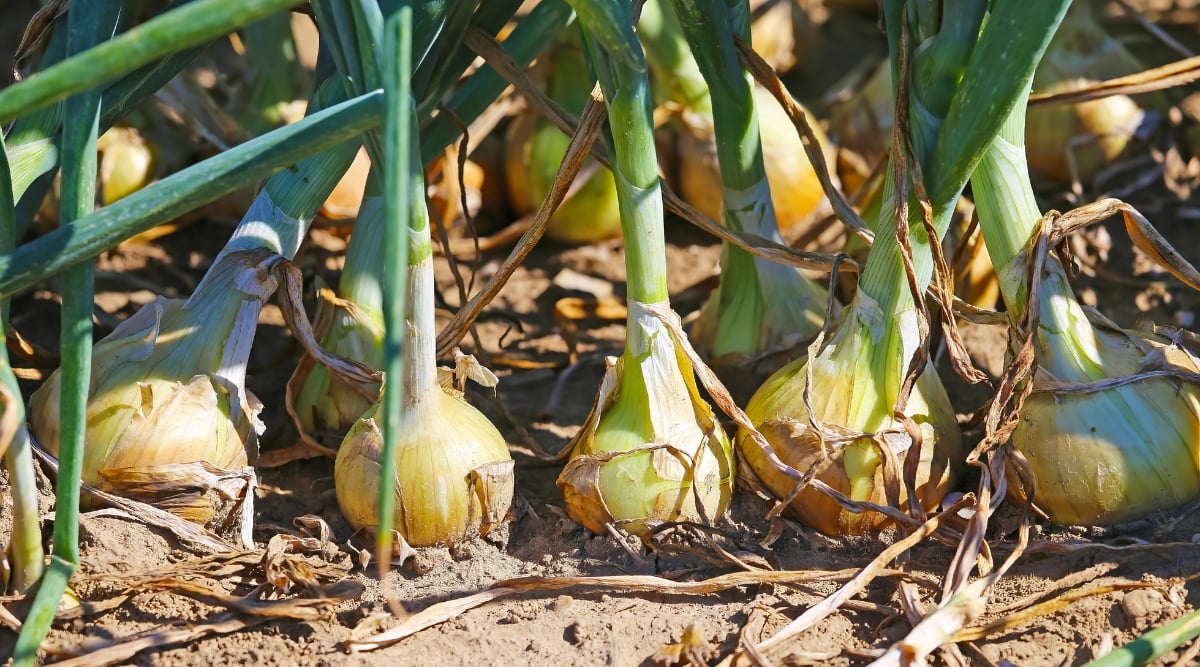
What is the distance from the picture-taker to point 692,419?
1.10m

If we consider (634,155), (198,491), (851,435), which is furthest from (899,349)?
(198,491)

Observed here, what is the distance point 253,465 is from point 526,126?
2.98 ft

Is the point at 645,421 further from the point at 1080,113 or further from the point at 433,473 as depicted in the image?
the point at 1080,113

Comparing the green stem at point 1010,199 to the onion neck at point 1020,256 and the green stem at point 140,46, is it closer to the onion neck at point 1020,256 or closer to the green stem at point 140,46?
the onion neck at point 1020,256

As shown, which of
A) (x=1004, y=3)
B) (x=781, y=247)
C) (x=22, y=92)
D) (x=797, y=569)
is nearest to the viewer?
(x=22, y=92)

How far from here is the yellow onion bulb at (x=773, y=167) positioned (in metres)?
1.72

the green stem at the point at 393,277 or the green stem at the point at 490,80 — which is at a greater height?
the green stem at the point at 490,80

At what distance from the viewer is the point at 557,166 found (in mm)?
1812

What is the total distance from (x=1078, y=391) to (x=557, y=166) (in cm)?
98

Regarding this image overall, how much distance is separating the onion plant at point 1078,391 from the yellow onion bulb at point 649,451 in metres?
0.31

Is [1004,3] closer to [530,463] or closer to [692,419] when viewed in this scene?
[692,419]

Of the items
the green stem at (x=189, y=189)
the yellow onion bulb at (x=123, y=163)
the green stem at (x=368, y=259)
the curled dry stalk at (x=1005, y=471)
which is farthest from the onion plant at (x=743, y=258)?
Result: the yellow onion bulb at (x=123, y=163)

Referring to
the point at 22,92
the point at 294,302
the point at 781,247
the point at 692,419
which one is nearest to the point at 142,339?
the point at 294,302

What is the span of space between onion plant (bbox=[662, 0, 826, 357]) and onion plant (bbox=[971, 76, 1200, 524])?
0.27 metres
